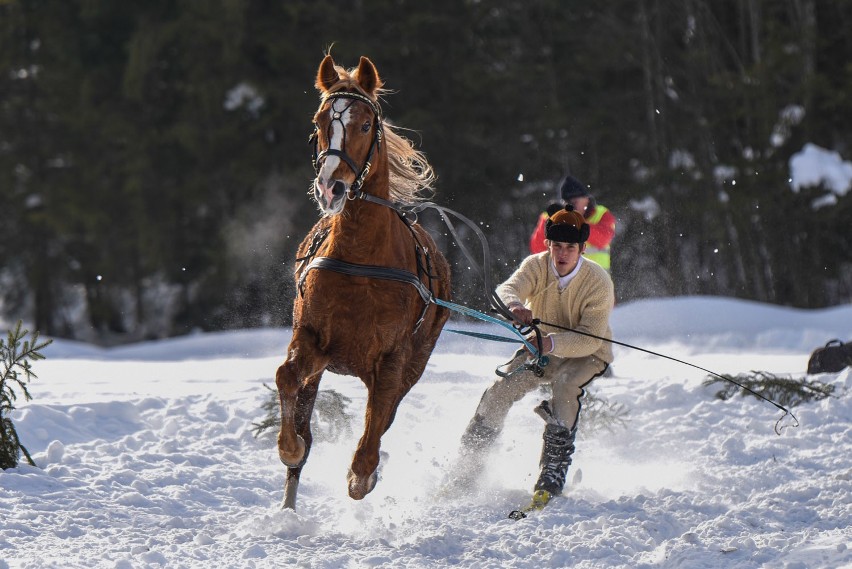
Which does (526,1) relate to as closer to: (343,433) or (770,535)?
(343,433)

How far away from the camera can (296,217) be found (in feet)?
70.0

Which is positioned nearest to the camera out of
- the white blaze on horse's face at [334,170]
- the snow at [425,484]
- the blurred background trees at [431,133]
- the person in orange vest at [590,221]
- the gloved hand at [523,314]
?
the white blaze on horse's face at [334,170]

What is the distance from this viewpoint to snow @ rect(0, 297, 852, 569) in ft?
16.8

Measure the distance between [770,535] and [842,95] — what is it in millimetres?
14479

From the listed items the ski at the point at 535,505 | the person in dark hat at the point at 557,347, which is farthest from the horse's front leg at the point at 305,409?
→ the ski at the point at 535,505

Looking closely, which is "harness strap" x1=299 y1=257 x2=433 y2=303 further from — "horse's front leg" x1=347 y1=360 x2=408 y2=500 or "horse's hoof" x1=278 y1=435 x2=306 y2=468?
"horse's hoof" x1=278 y1=435 x2=306 y2=468

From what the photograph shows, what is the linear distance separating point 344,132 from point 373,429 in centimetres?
142

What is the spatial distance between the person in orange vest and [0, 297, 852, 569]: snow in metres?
1.10

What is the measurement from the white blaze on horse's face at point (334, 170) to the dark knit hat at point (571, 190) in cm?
366

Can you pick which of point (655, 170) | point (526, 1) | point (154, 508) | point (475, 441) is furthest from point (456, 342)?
point (526, 1)

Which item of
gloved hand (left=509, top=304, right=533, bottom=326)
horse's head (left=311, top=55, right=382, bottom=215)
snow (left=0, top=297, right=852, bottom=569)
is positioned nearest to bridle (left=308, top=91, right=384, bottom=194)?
horse's head (left=311, top=55, right=382, bottom=215)

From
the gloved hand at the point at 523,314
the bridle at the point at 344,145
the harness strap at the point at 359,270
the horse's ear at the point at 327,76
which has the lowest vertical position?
the gloved hand at the point at 523,314

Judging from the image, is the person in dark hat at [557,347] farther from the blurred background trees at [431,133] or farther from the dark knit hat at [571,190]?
the blurred background trees at [431,133]

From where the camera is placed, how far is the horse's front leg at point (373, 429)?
5.48 m
